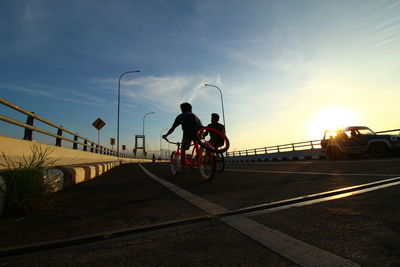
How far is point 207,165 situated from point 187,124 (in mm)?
1198

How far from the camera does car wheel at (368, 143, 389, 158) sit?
11.2 m

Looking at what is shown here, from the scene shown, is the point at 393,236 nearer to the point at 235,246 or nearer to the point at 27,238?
the point at 235,246

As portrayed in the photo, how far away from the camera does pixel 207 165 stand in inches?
216

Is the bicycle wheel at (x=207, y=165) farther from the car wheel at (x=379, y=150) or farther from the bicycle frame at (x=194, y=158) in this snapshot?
the car wheel at (x=379, y=150)

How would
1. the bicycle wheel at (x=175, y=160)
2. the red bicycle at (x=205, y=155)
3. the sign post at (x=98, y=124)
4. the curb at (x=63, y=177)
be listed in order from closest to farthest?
1. the curb at (x=63, y=177)
2. the red bicycle at (x=205, y=155)
3. the bicycle wheel at (x=175, y=160)
4. the sign post at (x=98, y=124)

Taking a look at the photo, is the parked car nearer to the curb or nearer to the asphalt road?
the asphalt road

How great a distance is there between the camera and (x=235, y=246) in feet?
4.32

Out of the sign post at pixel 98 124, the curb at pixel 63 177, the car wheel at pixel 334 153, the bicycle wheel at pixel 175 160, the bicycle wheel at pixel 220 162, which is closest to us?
the curb at pixel 63 177

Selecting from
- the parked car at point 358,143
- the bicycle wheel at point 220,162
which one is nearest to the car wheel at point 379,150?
the parked car at point 358,143

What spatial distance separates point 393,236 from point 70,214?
9.09 feet

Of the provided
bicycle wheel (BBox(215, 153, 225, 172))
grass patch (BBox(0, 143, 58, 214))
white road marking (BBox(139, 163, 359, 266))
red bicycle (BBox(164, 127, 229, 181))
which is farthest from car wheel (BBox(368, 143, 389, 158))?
grass patch (BBox(0, 143, 58, 214))

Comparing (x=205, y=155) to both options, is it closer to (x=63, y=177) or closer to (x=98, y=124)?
(x=63, y=177)

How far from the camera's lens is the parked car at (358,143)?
36.6ft

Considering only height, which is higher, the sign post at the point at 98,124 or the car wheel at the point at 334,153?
the sign post at the point at 98,124
